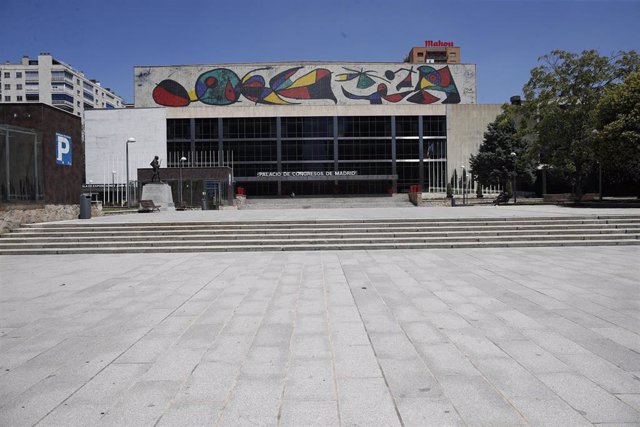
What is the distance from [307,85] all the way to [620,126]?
49932mm

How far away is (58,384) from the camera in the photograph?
3.60 meters

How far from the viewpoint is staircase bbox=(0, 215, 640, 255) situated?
12.7 metres

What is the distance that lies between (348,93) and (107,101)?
8502 centimetres

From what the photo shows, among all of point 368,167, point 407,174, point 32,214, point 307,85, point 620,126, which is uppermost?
point 307,85

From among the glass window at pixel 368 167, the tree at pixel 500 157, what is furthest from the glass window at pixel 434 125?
the tree at pixel 500 157

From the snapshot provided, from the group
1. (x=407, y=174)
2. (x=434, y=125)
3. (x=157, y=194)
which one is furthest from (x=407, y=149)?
A: (x=157, y=194)

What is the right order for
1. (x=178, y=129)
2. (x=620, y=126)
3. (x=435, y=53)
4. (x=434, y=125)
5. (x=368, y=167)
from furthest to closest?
1. (x=435, y=53)
2. (x=178, y=129)
3. (x=434, y=125)
4. (x=368, y=167)
5. (x=620, y=126)

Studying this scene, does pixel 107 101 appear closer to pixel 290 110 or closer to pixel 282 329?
pixel 290 110

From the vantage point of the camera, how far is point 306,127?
63156 millimetres

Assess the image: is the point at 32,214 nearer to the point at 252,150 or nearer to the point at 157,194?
the point at 157,194

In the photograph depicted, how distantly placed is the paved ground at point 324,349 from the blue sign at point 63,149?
36.9 feet

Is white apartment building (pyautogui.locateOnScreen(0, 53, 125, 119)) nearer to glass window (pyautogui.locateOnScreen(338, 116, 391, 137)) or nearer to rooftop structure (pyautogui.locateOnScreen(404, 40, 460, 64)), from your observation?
glass window (pyautogui.locateOnScreen(338, 116, 391, 137))

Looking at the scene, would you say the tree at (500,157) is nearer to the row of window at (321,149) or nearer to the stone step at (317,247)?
the row of window at (321,149)

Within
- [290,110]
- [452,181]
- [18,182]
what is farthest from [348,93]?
[18,182]
